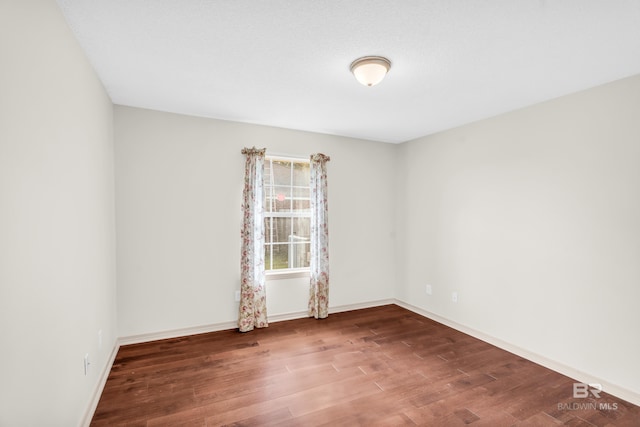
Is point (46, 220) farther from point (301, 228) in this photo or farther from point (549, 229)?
point (549, 229)

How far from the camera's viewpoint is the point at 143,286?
3.26m

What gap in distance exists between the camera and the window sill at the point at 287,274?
392 cm

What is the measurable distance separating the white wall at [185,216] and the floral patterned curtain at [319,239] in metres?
0.17

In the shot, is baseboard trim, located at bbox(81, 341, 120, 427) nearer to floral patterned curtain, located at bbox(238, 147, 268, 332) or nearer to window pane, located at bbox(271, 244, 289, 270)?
floral patterned curtain, located at bbox(238, 147, 268, 332)

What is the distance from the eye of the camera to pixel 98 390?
2.32 m

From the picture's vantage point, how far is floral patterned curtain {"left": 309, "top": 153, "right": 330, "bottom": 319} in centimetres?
408

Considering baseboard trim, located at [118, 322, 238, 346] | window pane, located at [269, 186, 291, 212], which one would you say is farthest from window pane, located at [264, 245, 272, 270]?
baseboard trim, located at [118, 322, 238, 346]

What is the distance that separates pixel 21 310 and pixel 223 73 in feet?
6.40

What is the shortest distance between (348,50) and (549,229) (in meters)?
2.47

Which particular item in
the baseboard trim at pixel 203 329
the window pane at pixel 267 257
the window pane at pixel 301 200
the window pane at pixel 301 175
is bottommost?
the baseboard trim at pixel 203 329

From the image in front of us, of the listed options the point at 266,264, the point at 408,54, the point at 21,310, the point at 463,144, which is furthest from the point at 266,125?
the point at 21,310

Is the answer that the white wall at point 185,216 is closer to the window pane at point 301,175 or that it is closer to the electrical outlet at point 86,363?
the window pane at point 301,175

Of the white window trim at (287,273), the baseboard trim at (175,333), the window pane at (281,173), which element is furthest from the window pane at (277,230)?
Answer: the baseboard trim at (175,333)

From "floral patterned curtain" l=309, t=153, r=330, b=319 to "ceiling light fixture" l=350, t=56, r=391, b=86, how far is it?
6.20 feet
